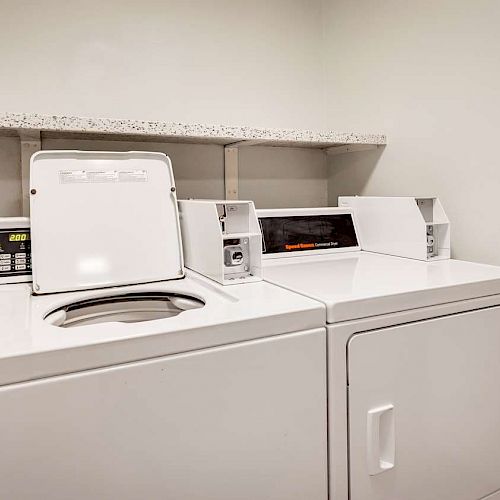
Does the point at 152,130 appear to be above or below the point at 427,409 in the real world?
above

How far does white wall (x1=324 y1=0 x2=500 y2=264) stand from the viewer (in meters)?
1.67

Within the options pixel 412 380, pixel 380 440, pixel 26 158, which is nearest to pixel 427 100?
pixel 412 380

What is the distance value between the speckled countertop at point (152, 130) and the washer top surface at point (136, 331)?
596mm

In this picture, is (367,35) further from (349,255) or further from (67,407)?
(67,407)

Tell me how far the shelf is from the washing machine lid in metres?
0.09

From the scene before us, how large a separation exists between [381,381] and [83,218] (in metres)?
1.09

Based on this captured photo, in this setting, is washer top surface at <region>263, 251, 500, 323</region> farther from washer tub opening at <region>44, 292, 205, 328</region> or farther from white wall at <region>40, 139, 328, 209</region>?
white wall at <region>40, 139, 328, 209</region>

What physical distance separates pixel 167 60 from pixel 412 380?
1.71m

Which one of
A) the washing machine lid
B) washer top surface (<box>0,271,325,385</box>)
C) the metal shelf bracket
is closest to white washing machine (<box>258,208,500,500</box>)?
washer top surface (<box>0,271,325,385</box>)

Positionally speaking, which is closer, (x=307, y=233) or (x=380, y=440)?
(x=380, y=440)

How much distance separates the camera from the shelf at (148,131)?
1520 mm

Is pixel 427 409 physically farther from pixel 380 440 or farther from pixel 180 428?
pixel 180 428

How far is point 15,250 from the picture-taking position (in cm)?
154

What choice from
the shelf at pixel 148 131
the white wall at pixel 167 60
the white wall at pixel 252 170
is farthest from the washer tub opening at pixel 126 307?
the white wall at pixel 167 60
